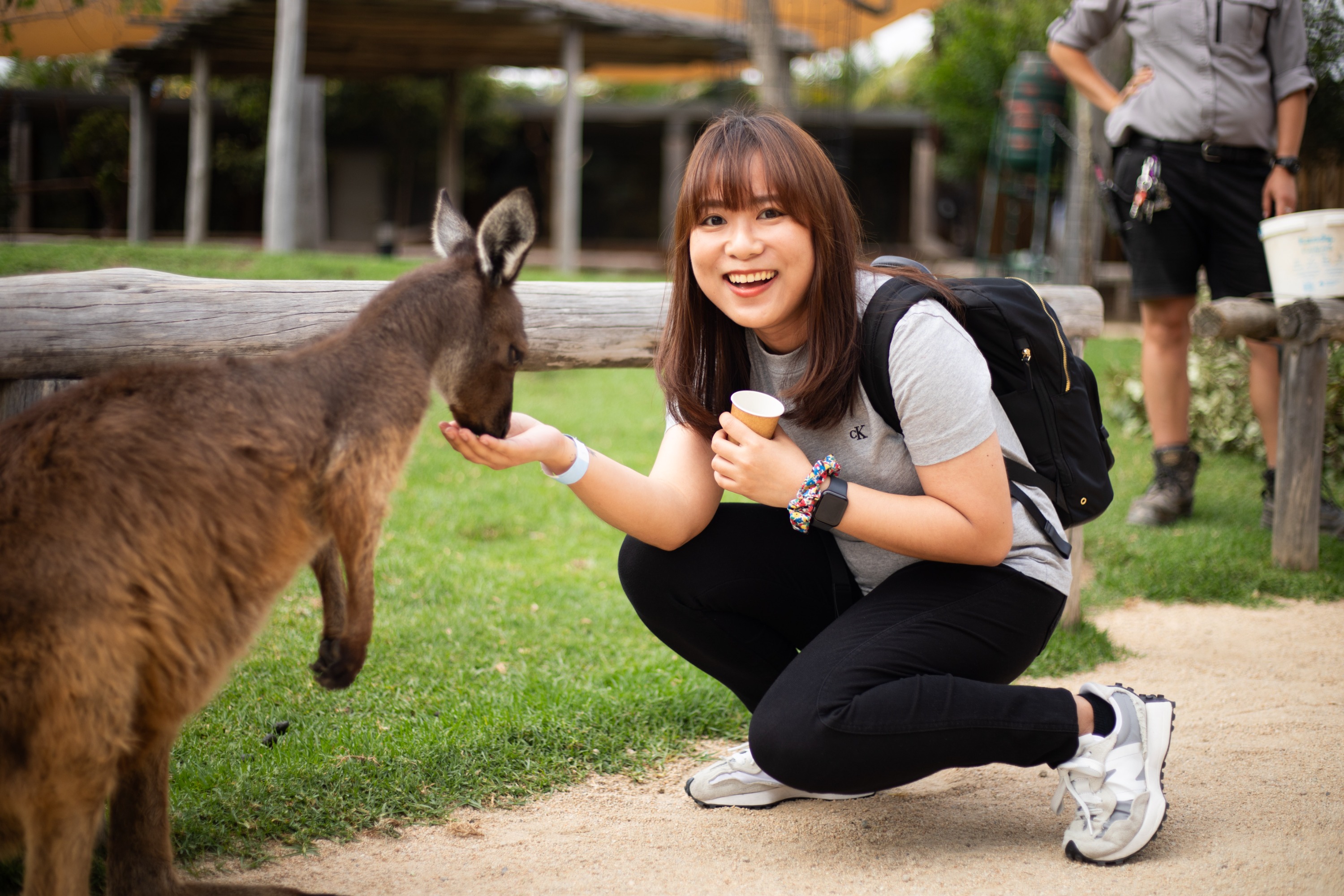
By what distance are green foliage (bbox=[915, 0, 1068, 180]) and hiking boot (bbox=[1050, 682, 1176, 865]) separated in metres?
13.5

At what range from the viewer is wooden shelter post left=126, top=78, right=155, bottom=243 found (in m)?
12.8

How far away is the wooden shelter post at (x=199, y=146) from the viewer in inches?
460

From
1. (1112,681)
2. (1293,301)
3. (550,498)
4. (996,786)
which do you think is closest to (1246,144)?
(1293,301)

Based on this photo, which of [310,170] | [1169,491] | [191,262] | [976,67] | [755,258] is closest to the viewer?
[755,258]

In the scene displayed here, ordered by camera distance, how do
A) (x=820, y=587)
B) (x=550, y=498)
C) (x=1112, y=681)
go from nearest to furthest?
1. (x=820, y=587)
2. (x=1112, y=681)
3. (x=550, y=498)

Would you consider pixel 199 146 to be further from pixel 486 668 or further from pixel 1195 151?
pixel 1195 151

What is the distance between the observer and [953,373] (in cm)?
221

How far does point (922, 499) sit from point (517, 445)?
875 mm

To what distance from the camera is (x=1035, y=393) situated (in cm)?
244

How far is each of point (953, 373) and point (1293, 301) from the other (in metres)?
3.01

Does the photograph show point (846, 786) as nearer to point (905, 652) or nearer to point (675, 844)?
point (905, 652)

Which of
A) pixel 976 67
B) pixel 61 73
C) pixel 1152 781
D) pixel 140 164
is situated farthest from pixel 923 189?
pixel 1152 781

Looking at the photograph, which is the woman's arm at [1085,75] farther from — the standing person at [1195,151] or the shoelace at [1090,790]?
the shoelace at [1090,790]

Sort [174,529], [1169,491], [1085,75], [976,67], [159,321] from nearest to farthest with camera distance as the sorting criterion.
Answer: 1. [174,529]
2. [159,321]
3. [1085,75]
4. [1169,491]
5. [976,67]
